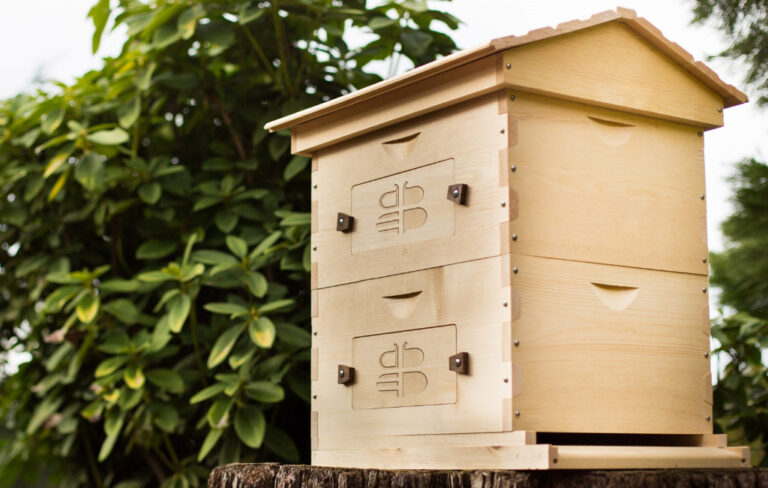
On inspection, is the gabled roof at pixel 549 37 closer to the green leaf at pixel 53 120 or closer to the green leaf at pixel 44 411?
the green leaf at pixel 53 120

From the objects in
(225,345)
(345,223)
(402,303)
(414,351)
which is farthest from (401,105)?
(225,345)

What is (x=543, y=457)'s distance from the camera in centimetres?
195

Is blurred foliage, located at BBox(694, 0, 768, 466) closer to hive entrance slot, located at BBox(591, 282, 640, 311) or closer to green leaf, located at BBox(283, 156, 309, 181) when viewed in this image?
hive entrance slot, located at BBox(591, 282, 640, 311)

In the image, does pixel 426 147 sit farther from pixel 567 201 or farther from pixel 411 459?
pixel 411 459

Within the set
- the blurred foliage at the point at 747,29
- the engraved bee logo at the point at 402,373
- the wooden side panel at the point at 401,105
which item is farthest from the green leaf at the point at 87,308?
the blurred foliage at the point at 747,29

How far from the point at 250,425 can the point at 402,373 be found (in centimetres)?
104

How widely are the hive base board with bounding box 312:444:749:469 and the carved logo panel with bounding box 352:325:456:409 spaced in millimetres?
123

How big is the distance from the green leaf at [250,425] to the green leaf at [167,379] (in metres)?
0.30

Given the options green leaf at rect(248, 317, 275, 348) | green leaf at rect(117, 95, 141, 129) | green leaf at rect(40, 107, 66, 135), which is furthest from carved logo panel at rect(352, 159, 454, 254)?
green leaf at rect(40, 107, 66, 135)

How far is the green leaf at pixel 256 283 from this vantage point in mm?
3213

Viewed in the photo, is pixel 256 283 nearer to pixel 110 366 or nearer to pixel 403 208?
pixel 110 366

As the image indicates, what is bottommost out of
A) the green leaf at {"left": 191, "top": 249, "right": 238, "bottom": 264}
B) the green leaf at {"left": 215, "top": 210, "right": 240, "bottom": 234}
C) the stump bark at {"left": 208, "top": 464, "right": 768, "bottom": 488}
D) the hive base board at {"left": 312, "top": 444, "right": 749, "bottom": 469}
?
the stump bark at {"left": 208, "top": 464, "right": 768, "bottom": 488}

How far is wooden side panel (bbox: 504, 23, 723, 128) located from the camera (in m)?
2.20

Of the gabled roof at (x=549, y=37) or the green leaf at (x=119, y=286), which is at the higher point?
the gabled roof at (x=549, y=37)
